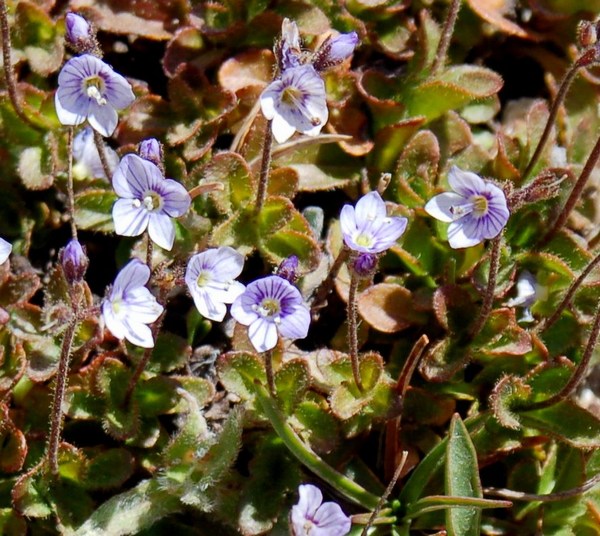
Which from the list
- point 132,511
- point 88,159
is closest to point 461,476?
point 132,511

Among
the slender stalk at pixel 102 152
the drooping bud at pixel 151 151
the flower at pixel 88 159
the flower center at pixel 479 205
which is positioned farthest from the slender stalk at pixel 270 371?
the flower at pixel 88 159

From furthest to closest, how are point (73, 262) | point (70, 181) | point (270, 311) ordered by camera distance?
point (70, 181)
point (270, 311)
point (73, 262)

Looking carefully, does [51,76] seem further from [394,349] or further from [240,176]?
[394,349]

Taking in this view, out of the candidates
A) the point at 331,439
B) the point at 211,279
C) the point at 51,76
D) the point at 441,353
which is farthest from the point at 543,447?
the point at 51,76

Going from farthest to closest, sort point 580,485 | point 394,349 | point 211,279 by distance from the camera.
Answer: point 394,349 → point 580,485 → point 211,279

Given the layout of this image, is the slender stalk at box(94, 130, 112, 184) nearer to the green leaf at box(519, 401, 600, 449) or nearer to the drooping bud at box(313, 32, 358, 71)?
the drooping bud at box(313, 32, 358, 71)

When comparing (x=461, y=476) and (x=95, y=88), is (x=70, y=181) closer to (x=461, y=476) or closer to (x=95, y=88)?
(x=95, y=88)
